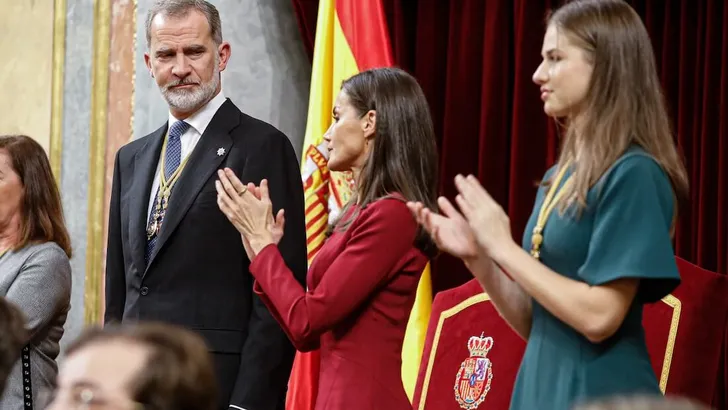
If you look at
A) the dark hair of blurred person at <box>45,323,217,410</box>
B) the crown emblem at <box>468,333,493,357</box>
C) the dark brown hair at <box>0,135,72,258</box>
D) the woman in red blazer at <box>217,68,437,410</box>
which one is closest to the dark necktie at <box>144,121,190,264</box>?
the woman in red blazer at <box>217,68,437,410</box>

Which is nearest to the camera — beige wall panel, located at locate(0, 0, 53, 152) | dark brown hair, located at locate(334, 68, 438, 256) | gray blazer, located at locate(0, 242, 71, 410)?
dark brown hair, located at locate(334, 68, 438, 256)

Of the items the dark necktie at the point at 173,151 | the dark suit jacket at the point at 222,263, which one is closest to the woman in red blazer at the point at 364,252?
the dark suit jacket at the point at 222,263

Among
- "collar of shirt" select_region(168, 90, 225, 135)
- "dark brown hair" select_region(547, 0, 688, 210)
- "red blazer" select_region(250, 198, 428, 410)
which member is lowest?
"red blazer" select_region(250, 198, 428, 410)

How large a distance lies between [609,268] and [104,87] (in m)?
3.81

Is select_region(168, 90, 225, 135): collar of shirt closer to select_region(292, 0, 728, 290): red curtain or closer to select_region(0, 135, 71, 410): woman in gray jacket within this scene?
select_region(0, 135, 71, 410): woman in gray jacket

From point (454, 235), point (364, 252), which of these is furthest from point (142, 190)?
point (454, 235)

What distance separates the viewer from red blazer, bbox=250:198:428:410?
2.69m

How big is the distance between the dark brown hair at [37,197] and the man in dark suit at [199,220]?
0.43 metres

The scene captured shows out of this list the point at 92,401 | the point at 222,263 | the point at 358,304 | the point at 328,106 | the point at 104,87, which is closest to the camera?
the point at 92,401

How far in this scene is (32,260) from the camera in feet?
11.6

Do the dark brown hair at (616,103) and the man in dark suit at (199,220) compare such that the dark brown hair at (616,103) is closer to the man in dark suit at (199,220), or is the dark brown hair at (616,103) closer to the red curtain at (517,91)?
the man in dark suit at (199,220)

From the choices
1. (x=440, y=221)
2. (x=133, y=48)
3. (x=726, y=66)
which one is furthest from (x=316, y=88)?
(x=440, y=221)

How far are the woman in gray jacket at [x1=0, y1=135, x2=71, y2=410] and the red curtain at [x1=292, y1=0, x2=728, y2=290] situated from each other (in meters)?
1.59

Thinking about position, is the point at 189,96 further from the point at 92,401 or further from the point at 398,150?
the point at 92,401
